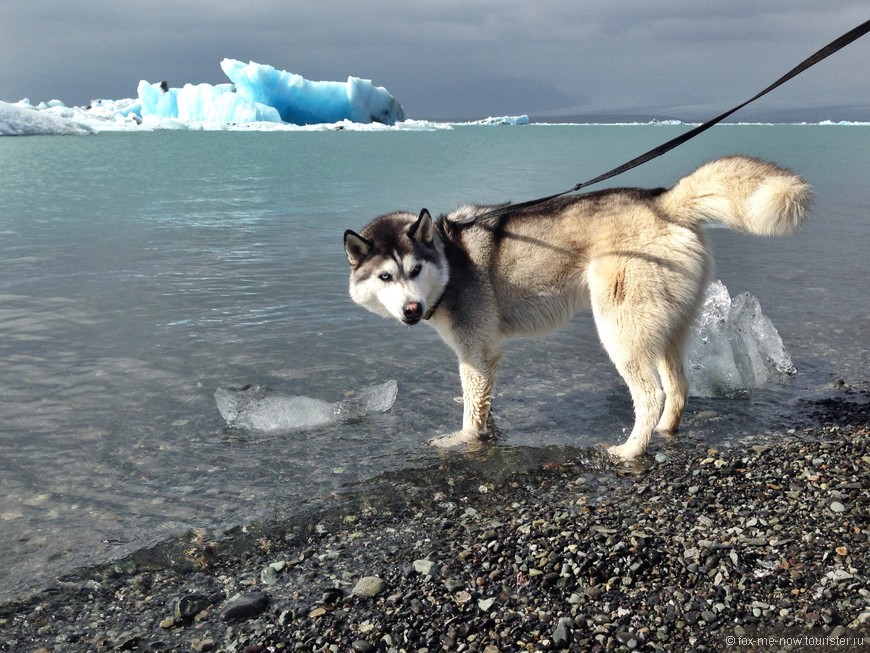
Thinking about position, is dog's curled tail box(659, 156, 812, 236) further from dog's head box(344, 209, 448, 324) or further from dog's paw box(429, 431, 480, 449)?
dog's paw box(429, 431, 480, 449)

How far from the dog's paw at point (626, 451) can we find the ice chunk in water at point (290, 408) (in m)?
2.23

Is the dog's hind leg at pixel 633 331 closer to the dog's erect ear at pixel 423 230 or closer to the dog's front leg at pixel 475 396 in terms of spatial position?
the dog's front leg at pixel 475 396

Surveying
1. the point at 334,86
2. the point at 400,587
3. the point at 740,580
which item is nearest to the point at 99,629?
the point at 400,587

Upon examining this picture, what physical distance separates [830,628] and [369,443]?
12.4 ft

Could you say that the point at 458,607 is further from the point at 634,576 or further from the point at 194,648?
the point at 194,648

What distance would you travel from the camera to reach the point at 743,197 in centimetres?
514

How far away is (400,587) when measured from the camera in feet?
12.6

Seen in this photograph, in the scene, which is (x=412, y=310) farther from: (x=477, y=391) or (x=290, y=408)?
(x=290, y=408)

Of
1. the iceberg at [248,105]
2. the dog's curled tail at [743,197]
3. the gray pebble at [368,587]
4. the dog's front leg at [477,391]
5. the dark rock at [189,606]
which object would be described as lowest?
the dark rock at [189,606]

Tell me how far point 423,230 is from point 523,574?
2.95 m

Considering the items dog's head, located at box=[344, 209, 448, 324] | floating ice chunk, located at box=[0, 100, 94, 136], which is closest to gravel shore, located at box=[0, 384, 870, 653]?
dog's head, located at box=[344, 209, 448, 324]

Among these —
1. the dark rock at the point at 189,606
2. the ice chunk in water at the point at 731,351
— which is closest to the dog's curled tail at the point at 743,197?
the ice chunk in water at the point at 731,351

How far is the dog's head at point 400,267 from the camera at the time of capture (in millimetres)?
5586

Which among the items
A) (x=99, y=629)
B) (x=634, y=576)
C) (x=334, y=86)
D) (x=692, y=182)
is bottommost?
(x=99, y=629)
